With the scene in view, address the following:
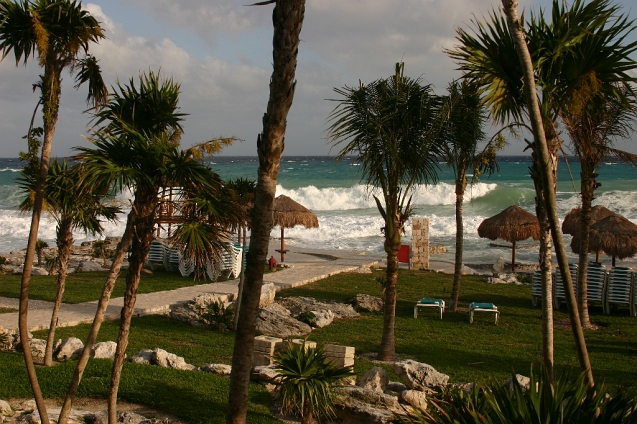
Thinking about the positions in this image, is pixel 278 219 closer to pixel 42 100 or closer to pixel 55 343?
pixel 55 343

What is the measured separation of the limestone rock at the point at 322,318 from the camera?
39.1 feet

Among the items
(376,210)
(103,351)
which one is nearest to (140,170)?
(103,351)

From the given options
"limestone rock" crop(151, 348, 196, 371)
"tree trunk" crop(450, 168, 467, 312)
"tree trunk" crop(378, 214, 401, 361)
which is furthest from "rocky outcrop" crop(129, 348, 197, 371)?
"tree trunk" crop(450, 168, 467, 312)

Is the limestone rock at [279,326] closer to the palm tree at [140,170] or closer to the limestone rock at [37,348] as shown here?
the limestone rock at [37,348]

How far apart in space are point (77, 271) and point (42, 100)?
13.1 meters

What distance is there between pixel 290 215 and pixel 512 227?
7.25 meters

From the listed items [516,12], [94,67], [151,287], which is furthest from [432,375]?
[151,287]

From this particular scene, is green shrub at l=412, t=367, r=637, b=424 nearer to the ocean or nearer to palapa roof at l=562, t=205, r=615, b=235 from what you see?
the ocean

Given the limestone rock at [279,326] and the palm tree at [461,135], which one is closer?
the palm tree at [461,135]

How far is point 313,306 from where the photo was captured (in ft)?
42.4

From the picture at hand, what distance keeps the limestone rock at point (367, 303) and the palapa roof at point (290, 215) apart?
257 inches

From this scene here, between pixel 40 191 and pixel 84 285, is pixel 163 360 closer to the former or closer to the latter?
pixel 40 191

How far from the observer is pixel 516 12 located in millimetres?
4707

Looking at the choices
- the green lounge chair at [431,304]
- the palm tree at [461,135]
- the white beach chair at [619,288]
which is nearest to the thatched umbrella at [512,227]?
the white beach chair at [619,288]
